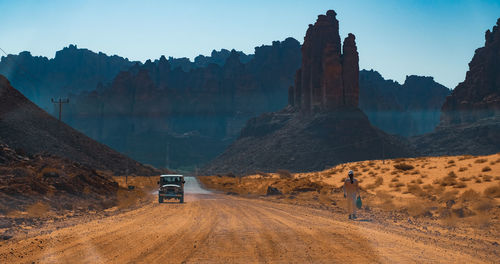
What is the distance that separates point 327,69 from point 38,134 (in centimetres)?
8119

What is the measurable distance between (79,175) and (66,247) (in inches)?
994

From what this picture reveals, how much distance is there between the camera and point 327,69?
124 m

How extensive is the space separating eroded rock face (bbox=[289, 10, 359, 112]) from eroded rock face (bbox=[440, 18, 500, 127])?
4325cm

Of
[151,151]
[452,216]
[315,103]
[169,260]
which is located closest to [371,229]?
[452,216]

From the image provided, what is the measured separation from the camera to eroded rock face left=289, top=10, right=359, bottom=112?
122m

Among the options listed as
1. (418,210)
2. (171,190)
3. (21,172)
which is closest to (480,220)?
(418,210)

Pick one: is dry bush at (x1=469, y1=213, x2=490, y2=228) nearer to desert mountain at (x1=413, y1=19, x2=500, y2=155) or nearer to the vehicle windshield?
the vehicle windshield

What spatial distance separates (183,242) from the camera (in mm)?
11211

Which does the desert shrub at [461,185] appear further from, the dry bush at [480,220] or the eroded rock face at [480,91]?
the eroded rock face at [480,91]

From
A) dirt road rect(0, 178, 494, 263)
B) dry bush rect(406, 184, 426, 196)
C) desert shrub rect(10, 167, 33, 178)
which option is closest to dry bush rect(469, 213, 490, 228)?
dirt road rect(0, 178, 494, 263)

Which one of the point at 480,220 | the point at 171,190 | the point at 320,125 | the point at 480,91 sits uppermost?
the point at 480,91

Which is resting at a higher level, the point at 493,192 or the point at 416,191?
the point at 493,192

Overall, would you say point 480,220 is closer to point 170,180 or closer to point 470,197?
point 470,197

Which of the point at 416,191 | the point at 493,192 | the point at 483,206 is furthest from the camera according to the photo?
the point at 416,191
